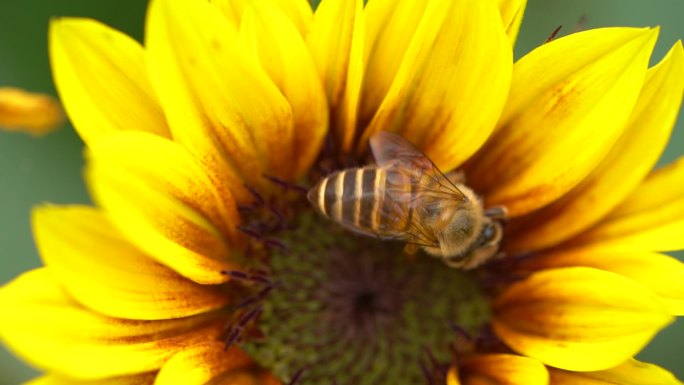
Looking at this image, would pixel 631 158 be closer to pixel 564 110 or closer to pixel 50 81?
pixel 564 110

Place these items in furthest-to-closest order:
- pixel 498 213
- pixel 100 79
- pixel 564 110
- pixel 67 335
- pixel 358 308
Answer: pixel 358 308
pixel 498 213
pixel 564 110
pixel 100 79
pixel 67 335

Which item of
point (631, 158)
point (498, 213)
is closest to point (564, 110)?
point (631, 158)

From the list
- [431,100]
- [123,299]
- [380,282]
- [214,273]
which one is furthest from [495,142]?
[123,299]

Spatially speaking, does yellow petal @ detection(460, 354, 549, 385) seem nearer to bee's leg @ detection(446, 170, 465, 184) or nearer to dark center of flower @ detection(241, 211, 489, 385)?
dark center of flower @ detection(241, 211, 489, 385)

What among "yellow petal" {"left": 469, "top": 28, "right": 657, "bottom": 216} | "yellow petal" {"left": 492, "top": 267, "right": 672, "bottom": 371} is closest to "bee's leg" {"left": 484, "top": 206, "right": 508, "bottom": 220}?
"yellow petal" {"left": 469, "top": 28, "right": 657, "bottom": 216}

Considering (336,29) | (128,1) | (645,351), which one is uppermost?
(336,29)

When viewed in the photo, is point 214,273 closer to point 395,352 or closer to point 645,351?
point 395,352
